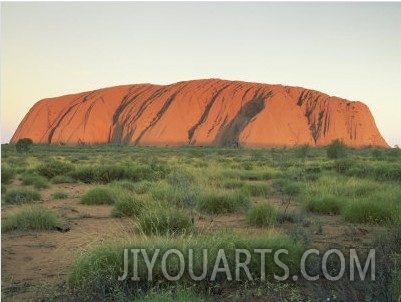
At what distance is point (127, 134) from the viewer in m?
86.3

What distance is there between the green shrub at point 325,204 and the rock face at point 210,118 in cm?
6734

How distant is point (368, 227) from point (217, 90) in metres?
82.4

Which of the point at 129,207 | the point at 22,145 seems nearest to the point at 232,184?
the point at 129,207

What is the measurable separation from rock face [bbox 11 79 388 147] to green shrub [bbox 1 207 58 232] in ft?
228

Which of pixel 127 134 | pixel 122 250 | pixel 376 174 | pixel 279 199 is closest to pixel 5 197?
pixel 279 199

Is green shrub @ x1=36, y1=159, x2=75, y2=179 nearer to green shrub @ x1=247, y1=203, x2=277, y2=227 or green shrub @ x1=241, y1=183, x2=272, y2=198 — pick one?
green shrub @ x1=241, y1=183, x2=272, y2=198

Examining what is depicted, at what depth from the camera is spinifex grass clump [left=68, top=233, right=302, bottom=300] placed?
4000mm

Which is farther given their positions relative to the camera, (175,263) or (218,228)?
(218,228)

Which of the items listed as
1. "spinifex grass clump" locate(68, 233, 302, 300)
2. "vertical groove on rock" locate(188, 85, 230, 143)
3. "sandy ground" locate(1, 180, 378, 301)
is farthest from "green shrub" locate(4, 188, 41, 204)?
"vertical groove on rock" locate(188, 85, 230, 143)

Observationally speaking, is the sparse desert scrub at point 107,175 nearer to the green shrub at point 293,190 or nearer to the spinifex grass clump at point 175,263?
the green shrub at point 293,190

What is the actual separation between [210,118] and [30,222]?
249ft

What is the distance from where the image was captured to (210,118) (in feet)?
271

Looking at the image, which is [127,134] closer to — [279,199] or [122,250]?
[279,199]

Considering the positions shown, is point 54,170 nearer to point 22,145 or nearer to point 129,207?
point 129,207
